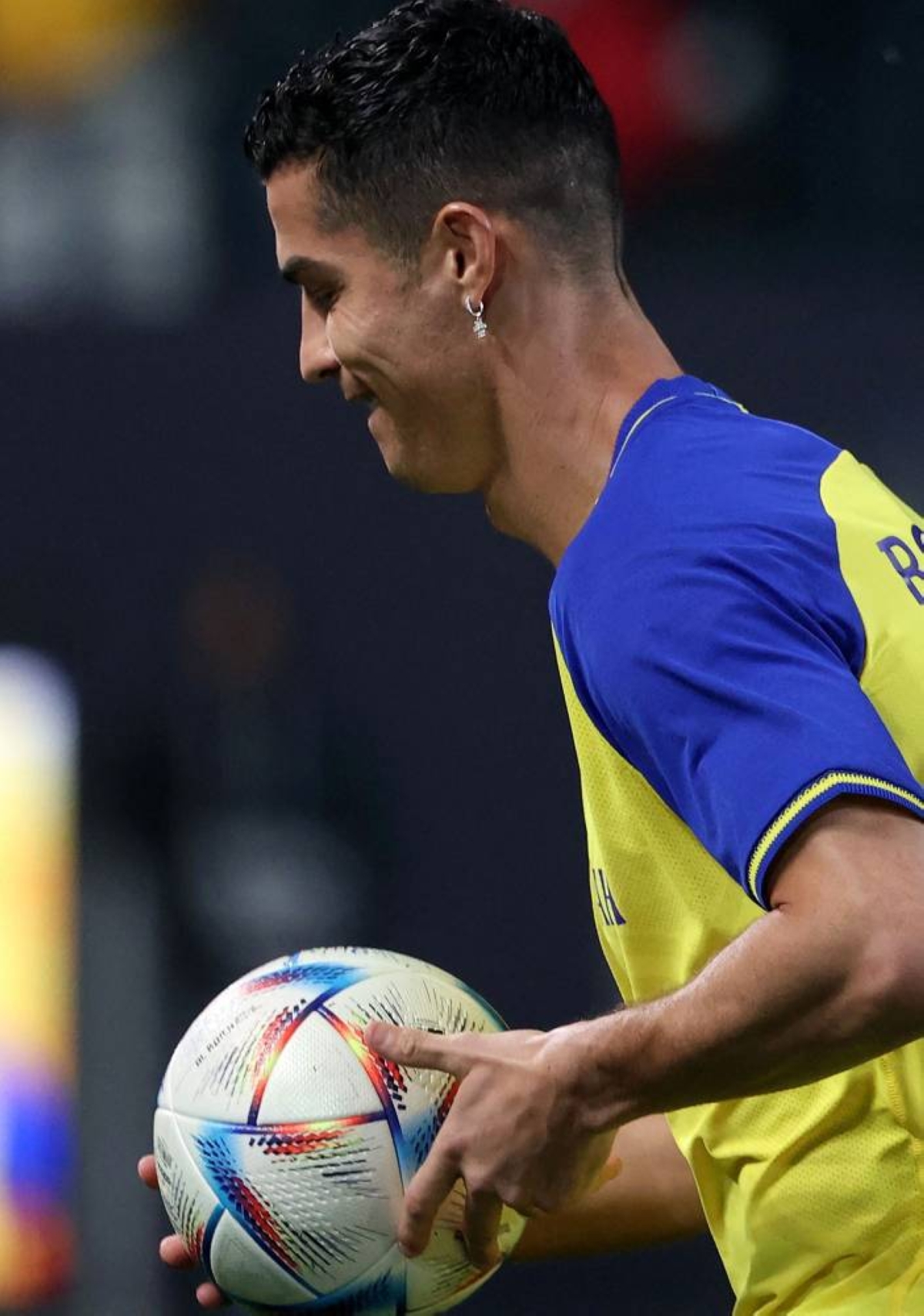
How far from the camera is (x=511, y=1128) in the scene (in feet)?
5.56

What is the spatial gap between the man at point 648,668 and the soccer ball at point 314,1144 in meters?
0.08

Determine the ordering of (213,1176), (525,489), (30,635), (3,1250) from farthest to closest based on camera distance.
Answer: (30,635) < (3,1250) < (525,489) < (213,1176)

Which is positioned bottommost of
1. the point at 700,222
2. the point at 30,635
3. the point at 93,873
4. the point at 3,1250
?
the point at 3,1250

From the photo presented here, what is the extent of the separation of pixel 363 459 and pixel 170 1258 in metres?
3.01

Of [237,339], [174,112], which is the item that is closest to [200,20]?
[174,112]

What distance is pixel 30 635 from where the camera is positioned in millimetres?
4785

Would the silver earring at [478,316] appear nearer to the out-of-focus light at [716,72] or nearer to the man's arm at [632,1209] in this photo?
the man's arm at [632,1209]

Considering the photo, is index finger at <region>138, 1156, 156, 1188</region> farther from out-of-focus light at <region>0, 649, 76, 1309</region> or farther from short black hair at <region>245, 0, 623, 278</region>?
out-of-focus light at <region>0, 649, 76, 1309</region>

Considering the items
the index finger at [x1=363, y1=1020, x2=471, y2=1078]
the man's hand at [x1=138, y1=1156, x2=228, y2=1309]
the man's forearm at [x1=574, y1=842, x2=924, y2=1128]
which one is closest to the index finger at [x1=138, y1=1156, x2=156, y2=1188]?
the man's hand at [x1=138, y1=1156, x2=228, y2=1309]

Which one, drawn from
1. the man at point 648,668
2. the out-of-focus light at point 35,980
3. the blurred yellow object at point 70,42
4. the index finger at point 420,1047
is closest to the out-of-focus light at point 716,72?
the blurred yellow object at point 70,42

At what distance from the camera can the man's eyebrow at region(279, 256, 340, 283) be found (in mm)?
2178

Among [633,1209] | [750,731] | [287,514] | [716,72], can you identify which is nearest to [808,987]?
[750,731]

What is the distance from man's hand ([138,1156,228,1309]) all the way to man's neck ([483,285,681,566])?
0.81 meters

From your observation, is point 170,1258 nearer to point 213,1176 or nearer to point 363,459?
point 213,1176
